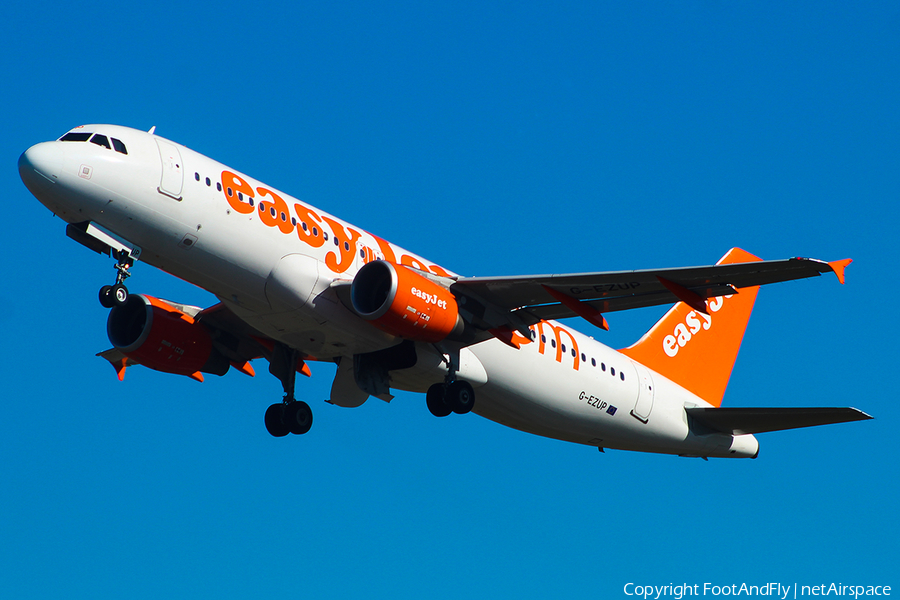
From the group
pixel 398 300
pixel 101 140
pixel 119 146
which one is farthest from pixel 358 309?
pixel 101 140

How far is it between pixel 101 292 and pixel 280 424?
8.16 m

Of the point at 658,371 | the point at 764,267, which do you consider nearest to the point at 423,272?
the point at 764,267

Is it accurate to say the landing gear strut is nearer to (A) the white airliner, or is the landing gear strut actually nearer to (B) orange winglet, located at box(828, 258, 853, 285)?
(A) the white airliner

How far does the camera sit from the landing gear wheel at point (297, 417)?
2873cm

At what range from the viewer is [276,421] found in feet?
94.8

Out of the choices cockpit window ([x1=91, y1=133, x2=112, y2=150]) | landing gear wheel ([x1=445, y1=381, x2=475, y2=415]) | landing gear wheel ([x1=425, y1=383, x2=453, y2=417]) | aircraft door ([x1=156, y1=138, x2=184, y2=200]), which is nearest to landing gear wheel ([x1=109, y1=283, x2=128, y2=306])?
aircraft door ([x1=156, y1=138, x2=184, y2=200])

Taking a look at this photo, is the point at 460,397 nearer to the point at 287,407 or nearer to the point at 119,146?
the point at 287,407

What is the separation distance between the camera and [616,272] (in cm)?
2414

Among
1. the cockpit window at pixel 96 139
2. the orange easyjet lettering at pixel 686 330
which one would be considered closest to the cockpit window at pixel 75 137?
the cockpit window at pixel 96 139

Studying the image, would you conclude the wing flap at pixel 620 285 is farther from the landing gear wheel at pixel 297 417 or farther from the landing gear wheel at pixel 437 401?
the landing gear wheel at pixel 297 417

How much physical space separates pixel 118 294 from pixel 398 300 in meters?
6.15

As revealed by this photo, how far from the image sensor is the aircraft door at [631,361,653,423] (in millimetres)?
31125

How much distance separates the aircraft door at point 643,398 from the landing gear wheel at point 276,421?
10.3m

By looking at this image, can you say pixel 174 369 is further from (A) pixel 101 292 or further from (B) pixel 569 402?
(B) pixel 569 402
